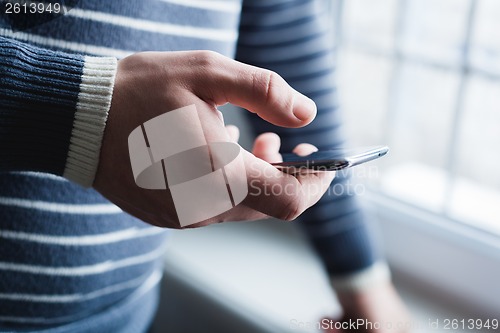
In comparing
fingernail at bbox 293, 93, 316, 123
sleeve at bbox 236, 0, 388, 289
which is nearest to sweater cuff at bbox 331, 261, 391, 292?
sleeve at bbox 236, 0, 388, 289

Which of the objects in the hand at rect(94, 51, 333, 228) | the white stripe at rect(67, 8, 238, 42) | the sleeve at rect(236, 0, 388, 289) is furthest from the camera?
the sleeve at rect(236, 0, 388, 289)

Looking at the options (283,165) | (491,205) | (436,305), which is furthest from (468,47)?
(283,165)

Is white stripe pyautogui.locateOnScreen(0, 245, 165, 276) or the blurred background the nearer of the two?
white stripe pyautogui.locateOnScreen(0, 245, 165, 276)

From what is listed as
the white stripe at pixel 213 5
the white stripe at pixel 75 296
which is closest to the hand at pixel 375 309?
the white stripe at pixel 75 296

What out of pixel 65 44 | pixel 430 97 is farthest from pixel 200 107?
pixel 430 97

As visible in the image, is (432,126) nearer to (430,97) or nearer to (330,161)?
(430,97)

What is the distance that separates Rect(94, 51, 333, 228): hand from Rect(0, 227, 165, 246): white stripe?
0.46 ft

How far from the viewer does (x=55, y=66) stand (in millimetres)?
372

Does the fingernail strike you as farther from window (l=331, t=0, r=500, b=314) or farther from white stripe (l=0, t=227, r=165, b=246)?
window (l=331, t=0, r=500, b=314)

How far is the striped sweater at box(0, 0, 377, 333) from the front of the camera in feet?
1.22

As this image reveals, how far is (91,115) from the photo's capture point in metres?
0.36

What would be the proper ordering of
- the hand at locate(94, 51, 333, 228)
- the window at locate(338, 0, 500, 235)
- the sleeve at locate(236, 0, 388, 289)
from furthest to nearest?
the window at locate(338, 0, 500, 235)
the sleeve at locate(236, 0, 388, 289)
the hand at locate(94, 51, 333, 228)

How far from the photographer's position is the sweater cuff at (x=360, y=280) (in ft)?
2.21

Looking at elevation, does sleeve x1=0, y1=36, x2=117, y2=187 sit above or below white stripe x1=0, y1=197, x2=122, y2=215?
above
